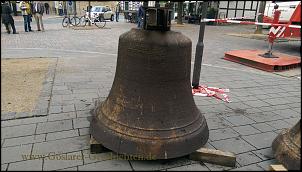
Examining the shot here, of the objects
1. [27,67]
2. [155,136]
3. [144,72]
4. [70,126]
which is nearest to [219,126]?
[155,136]

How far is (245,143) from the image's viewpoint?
3.19 meters

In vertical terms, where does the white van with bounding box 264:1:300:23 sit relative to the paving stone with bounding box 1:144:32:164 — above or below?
above

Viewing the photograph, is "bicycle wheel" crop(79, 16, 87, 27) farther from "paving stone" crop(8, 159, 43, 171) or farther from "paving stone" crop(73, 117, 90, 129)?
"paving stone" crop(8, 159, 43, 171)

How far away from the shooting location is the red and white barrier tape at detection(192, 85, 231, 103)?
4832 mm

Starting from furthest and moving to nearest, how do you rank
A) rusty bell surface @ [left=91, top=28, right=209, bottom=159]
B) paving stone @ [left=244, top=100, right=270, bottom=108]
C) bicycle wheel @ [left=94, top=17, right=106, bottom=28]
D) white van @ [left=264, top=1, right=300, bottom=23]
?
bicycle wheel @ [left=94, top=17, right=106, bottom=28] < white van @ [left=264, top=1, right=300, bottom=23] < paving stone @ [left=244, top=100, right=270, bottom=108] < rusty bell surface @ [left=91, top=28, right=209, bottom=159]

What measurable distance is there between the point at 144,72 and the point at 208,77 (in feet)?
12.6

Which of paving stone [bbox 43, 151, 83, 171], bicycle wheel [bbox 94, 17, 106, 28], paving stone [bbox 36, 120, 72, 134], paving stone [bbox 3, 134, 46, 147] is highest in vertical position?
bicycle wheel [bbox 94, 17, 106, 28]

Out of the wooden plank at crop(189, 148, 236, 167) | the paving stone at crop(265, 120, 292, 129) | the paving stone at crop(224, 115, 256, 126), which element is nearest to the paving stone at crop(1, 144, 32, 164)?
the wooden plank at crop(189, 148, 236, 167)

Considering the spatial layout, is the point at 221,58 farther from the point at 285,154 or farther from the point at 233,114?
the point at 285,154

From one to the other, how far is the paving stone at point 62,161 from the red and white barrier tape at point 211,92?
105 inches

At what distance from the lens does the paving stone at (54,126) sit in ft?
10.8

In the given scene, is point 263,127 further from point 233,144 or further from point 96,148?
point 96,148

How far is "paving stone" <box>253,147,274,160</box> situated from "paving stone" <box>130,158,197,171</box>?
30.2 inches

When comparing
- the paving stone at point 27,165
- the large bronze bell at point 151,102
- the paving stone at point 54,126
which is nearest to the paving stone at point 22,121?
the paving stone at point 54,126
